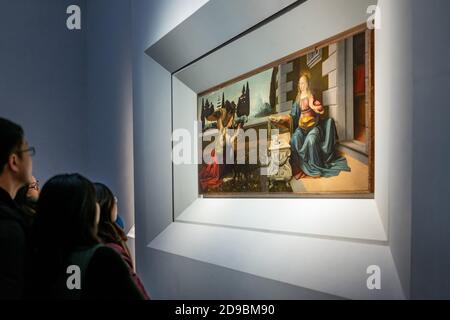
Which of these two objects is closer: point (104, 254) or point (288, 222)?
point (104, 254)

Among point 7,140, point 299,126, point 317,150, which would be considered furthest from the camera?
point 299,126

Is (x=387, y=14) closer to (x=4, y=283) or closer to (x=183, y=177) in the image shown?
(x=4, y=283)

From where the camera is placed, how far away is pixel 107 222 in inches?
115

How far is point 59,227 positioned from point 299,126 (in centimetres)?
220

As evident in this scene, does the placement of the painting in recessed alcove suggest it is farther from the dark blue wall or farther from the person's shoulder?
the dark blue wall

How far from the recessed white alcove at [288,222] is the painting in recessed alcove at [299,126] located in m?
0.09

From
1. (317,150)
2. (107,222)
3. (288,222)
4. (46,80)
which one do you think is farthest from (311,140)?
(46,80)

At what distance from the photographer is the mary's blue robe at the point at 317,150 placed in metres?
3.20

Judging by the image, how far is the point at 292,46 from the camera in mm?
3578

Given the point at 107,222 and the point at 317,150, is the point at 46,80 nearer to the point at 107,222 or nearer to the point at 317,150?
the point at 107,222

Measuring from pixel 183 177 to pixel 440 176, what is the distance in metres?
3.55

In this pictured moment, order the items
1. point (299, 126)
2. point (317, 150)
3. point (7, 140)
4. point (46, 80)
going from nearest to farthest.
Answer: point (7, 140) < point (317, 150) < point (299, 126) < point (46, 80)

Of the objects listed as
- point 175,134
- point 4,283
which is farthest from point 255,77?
point 4,283

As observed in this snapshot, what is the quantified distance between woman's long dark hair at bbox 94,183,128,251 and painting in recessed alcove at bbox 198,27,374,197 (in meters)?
1.44
